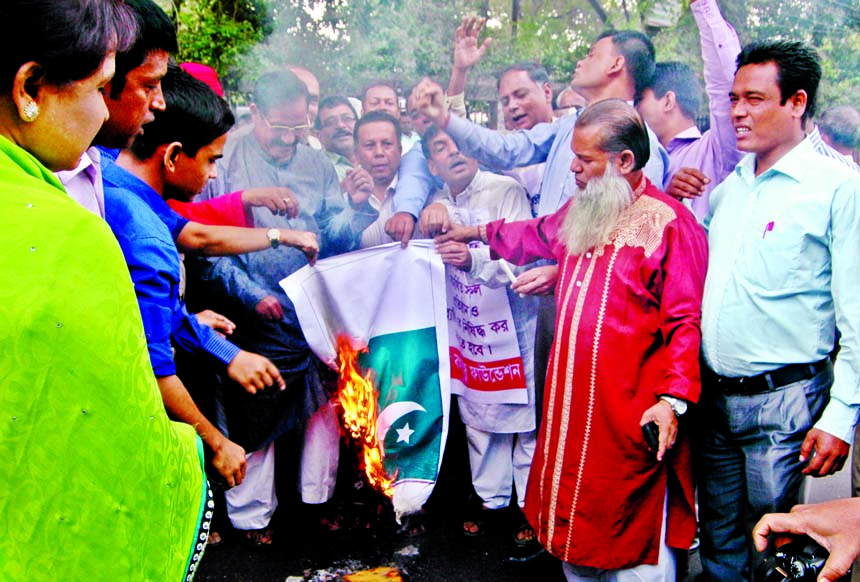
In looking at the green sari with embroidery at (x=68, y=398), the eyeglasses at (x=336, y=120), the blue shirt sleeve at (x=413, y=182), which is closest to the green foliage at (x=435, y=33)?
the eyeglasses at (x=336, y=120)

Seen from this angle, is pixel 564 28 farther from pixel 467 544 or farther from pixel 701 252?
pixel 467 544

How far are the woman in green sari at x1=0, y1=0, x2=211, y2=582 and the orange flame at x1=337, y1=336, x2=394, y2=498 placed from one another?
2292mm

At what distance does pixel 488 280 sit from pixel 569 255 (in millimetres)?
622

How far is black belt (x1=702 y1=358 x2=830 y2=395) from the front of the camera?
105 inches

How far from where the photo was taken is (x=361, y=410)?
12.2 ft

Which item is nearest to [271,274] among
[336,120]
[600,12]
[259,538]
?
[336,120]

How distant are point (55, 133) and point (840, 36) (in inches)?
143

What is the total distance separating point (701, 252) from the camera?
2873mm

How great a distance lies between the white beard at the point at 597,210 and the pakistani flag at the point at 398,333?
829 millimetres

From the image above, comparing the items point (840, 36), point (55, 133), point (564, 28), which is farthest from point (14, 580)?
point (840, 36)

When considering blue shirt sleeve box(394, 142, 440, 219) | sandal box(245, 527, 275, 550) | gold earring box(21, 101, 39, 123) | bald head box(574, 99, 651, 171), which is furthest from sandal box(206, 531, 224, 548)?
gold earring box(21, 101, 39, 123)

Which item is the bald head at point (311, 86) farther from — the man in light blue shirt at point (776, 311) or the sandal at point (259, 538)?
the sandal at point (259, 538)

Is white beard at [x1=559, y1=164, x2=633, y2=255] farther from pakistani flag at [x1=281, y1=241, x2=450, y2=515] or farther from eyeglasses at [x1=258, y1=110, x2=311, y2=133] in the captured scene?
eyeglasses at [x1=258, y1=110, x2=311, y2=133]

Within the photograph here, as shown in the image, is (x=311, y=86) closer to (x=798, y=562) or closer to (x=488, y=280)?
(x=488, y=280)
